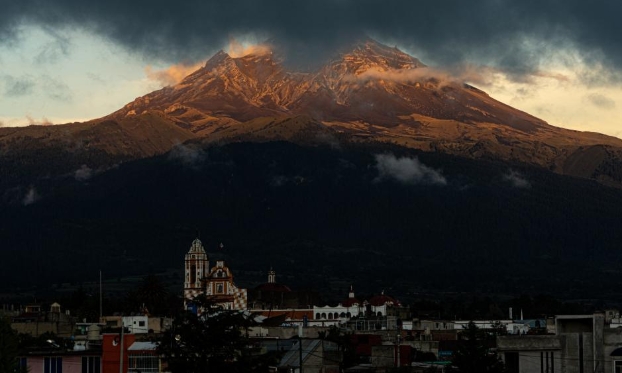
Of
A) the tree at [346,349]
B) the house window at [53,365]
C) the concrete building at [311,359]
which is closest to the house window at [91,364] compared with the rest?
the house window at [53,365]

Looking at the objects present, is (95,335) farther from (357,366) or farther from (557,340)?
(557,340)

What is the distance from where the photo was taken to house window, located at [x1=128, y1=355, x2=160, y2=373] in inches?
3610

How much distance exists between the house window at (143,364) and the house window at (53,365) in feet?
15.0

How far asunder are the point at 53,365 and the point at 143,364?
6131 millimetres

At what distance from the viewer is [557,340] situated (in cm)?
7862

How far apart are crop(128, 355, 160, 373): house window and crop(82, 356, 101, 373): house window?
216 centimetres

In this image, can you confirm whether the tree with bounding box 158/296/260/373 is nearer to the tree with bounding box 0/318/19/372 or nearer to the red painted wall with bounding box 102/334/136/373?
the tree with bounding box 0/318/19/372

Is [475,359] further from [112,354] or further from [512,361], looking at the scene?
[112,354]

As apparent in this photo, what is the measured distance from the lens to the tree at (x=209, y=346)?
226 ft

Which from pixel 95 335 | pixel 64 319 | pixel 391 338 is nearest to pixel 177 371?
pixel 95 335

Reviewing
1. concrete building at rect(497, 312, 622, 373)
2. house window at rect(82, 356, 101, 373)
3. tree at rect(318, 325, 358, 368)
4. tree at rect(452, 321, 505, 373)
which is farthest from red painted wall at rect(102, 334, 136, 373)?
concrete building at rect(497, 312, 622, 373)

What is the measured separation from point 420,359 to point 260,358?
42.3 m

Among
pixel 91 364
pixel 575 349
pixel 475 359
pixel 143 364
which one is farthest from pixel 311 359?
pixel 575 349

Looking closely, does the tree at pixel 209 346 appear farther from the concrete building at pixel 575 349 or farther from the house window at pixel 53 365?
the house window at pixel 53 365
